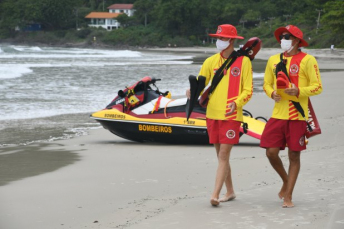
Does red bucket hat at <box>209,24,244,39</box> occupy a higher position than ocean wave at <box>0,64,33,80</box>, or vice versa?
red bucket hat at <box>209,24,244,39</box>

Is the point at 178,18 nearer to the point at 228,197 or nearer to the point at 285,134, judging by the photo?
the point at 228,197

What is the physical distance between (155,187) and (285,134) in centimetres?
171

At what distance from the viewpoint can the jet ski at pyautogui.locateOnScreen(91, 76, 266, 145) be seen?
420 inches

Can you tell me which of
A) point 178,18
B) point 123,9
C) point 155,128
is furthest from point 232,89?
point 123,9

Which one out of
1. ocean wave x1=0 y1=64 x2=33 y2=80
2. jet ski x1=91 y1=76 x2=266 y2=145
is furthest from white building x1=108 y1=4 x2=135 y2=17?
jet ski x1=91 y1=76 x2=266 y2=145

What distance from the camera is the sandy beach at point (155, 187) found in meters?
5.72

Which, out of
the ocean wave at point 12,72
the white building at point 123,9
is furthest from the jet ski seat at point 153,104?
the white building at point 123,9

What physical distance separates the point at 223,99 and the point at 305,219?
139 cm

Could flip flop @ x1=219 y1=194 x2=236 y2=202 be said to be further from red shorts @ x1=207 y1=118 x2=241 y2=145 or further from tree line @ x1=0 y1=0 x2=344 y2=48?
tree line @ x1=0 y1=0 x2=344 y2=48

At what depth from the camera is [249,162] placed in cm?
866

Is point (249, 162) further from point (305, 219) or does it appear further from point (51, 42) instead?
point (51, 42)

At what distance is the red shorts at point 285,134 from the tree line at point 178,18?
60.6 metres

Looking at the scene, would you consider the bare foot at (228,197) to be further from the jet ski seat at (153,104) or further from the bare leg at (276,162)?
the jet ski seat at (153,104)

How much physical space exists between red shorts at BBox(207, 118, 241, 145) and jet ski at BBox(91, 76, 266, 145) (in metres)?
4.11
